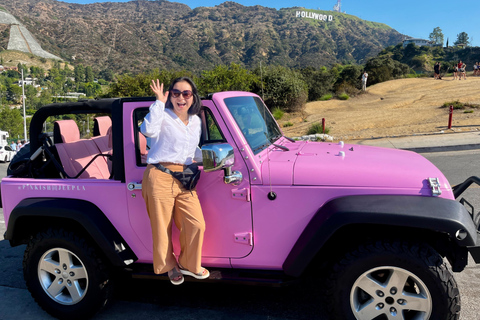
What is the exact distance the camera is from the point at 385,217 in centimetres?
260

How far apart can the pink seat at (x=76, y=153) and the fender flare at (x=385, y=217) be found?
7.14 feet

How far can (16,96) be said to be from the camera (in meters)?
163

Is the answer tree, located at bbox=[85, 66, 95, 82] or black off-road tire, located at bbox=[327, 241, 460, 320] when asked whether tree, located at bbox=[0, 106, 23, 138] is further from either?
black off-road tire, located at bbox=[327, 241, 460, 320]

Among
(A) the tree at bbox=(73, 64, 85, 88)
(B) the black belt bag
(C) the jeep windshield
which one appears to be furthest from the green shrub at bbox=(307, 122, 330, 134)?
(A) the tree at bbox=(73, 64, 85, 88)

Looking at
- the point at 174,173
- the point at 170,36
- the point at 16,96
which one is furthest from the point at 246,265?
the point at 170,36

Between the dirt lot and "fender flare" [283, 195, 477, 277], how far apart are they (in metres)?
14.7

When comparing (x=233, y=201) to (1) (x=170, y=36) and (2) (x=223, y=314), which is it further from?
(1) (x=170, y=36)

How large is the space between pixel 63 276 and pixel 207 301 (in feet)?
4.23

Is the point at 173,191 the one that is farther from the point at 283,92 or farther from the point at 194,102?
the point at 283,92

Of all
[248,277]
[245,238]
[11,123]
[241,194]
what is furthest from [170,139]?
[11,123]

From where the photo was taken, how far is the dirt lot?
17.8m

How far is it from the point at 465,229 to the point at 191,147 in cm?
196

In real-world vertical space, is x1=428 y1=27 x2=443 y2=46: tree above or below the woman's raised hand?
above

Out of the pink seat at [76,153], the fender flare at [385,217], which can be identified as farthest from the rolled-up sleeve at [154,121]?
the fender flare at [385,217]
